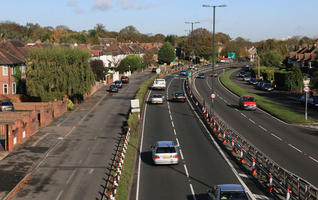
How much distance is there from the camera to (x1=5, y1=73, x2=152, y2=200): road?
72.0ft

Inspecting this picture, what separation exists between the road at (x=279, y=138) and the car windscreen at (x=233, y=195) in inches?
279

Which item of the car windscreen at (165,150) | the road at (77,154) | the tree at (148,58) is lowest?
the road at (77,154)

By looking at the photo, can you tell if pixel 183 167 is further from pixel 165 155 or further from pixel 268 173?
pixel 268 173

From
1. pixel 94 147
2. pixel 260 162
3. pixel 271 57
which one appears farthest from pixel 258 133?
pixel 271 57

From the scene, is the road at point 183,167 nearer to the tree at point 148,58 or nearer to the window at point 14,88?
the window at point 14,88

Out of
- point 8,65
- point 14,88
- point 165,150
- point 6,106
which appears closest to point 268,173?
point 165,150

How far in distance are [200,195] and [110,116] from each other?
2794 cm

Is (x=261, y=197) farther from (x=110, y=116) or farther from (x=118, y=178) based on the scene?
(x=110, y=116)

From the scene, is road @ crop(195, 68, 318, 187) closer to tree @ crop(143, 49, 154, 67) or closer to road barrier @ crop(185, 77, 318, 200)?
road barrier @ crop(185, 77, 318, 200)

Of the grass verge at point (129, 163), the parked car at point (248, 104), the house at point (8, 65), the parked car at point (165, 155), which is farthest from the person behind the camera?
the house at point (8, 65)

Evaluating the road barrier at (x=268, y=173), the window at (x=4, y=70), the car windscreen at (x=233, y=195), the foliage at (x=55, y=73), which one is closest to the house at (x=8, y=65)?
the window at (x=4, y=70)

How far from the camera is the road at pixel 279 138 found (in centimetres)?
2494

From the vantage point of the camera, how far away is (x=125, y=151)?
2836 centimetres

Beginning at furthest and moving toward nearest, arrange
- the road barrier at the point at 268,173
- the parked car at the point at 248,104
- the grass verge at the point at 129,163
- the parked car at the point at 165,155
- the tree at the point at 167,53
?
the tree at the point at 167,53
the parked car at the point at 248,104
the parked car at the point at 165,155
the grass verge at the point at 129,163
the road barrier at the point at 268,173
